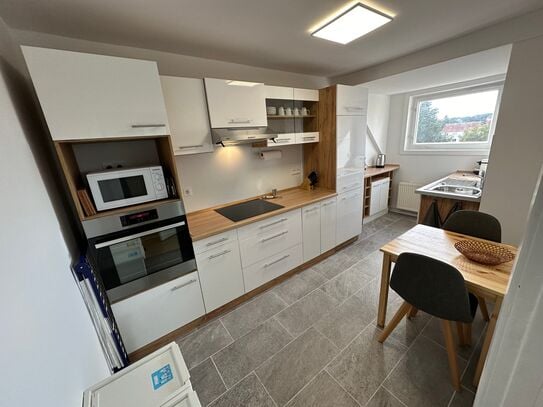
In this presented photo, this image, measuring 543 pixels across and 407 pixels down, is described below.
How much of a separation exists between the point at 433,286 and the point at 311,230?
144cm

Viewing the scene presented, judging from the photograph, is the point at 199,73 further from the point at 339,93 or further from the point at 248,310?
the point at 248,310

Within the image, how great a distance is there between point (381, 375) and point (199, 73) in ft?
9.69

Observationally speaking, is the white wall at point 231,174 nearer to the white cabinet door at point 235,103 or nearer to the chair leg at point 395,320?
the white cabinet door at point 235,103

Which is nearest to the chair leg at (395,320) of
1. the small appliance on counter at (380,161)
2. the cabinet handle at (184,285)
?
the cabinet handle at (184,285)

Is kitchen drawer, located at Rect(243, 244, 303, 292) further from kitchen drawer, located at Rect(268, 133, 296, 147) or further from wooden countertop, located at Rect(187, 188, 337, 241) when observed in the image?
kitchen drawer, located at Rect(268, 133, 296, 147)

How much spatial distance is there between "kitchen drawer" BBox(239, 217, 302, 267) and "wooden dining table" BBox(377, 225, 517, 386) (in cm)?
101

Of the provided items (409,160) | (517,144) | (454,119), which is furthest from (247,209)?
(454,119)

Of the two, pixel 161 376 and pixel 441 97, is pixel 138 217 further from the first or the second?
pixel 441 97

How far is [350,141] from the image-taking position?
110 inches

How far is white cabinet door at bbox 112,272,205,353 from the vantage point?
62.5 inches

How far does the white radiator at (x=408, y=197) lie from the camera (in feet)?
13.1

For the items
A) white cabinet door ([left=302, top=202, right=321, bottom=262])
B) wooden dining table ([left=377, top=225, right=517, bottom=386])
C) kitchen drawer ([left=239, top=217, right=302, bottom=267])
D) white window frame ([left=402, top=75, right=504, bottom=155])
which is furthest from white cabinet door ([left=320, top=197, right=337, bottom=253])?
white window frame ([left=402, top=75, right=504, bottom=155])

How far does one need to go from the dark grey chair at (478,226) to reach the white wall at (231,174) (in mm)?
1891

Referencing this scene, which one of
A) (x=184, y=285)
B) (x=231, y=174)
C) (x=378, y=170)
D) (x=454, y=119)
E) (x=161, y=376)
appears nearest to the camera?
(x=161, y=376)
